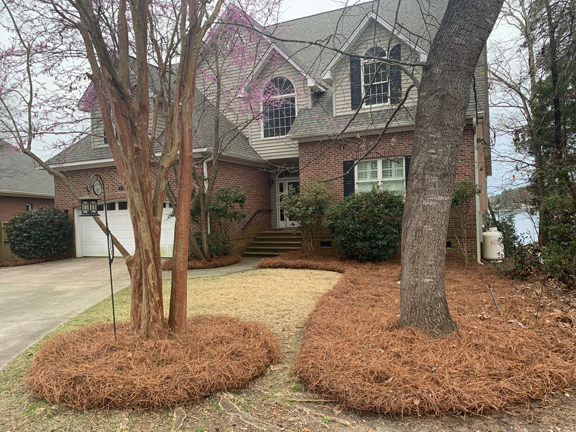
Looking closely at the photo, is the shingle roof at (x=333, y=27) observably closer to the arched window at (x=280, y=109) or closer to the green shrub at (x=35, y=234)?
the arched window at (x=280, y=109)

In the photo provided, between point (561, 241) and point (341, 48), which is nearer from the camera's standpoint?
point (561, 241)

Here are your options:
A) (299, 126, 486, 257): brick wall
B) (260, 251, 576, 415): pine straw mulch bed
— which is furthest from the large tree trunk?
(299, 126, 486, 257): brick wall

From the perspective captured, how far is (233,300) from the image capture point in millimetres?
6977

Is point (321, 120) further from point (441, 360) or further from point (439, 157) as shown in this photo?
point (441, 360)

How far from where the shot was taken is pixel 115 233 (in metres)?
14.0

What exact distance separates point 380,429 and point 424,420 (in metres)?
0.34

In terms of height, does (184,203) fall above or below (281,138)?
below

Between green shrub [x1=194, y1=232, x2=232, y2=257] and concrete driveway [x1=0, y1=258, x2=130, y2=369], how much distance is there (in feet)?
7.89

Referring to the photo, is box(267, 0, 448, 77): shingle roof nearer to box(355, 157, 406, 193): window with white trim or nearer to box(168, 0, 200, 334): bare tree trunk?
box(355, 157, 406, 193): window with white trim

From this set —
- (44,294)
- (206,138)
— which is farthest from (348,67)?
(44,294)

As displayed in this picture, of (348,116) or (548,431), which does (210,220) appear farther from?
(548,431)

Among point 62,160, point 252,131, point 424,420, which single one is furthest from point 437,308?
point 62,160

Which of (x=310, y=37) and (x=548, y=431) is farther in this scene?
(x=310, y=37)

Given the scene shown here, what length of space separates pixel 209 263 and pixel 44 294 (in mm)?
4294
